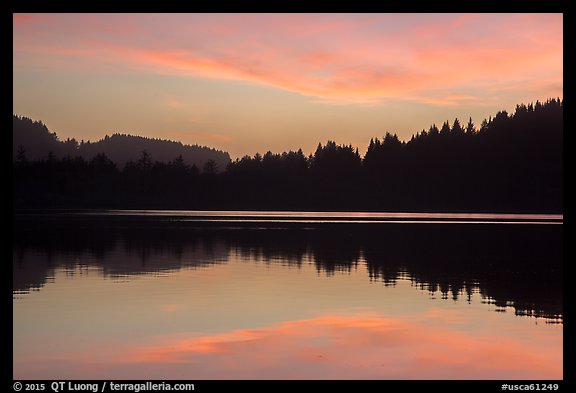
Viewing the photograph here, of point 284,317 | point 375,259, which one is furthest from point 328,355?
point 375,259

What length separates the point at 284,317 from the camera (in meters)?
26.1

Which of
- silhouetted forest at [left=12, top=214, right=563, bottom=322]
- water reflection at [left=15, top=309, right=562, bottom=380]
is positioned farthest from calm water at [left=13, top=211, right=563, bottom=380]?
A: silhouetted forest at [left=12, top=214, right=563, bottom=322]

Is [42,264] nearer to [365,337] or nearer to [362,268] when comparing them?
[362,268]

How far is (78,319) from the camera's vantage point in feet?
83.2

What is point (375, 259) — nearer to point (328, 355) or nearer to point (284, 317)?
point (284, 317)

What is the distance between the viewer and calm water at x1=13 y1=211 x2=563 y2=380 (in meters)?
19.3

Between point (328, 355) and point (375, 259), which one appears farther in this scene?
point (375, 259)

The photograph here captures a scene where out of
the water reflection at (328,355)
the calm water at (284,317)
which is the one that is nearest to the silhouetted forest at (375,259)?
the calm water at (284,317)

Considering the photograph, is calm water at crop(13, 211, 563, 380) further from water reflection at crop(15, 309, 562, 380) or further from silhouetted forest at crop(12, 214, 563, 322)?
silhouetted forest at crop(12, 214, 563, 322)

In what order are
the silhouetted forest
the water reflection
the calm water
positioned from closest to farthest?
the water reflection, the calm water, the silhouetted forest

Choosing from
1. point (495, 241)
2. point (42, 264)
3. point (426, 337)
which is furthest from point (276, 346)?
point (495, 241)

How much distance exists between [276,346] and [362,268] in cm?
2089

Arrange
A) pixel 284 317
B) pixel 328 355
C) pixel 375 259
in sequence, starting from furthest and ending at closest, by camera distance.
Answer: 1. pixel 375 259
2. pixel 284 317
3. pixel 328 355

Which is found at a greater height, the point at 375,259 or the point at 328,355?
the point at 375,259
